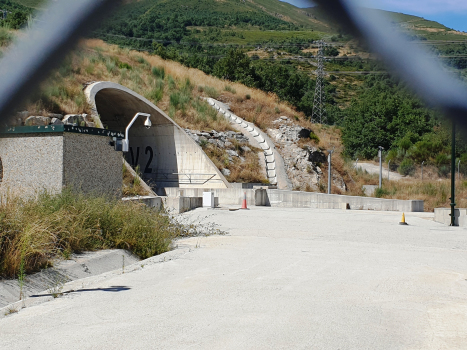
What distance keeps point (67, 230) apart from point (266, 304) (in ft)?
13.5

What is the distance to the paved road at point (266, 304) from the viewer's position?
4.42 metres

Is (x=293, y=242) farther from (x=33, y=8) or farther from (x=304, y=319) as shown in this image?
(x=33, y=8)

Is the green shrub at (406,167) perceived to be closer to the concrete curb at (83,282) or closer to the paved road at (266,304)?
the paved road at (266,304)

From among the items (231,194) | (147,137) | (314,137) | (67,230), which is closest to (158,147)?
(147,137)

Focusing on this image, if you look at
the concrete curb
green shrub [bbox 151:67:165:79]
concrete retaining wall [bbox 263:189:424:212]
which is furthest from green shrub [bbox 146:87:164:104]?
the concrete curb

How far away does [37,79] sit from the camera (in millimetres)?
958

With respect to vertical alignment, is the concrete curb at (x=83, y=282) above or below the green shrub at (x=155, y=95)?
below

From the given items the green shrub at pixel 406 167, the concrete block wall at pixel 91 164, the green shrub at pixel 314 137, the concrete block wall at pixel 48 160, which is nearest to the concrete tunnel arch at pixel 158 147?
the green shrub at pixel 314 137

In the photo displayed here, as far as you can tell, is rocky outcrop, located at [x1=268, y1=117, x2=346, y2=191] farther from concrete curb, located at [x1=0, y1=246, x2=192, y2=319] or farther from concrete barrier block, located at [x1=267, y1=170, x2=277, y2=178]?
concrete curb, located at [x1=0, y1=246, x2=192, y2=319]

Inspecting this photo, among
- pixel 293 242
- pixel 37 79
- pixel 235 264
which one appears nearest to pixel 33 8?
pixel 37 79

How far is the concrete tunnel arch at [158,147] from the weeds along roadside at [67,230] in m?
17.5

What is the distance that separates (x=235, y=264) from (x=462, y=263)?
430cm

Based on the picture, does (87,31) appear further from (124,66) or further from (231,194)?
(124,66)

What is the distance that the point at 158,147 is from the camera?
31.1 metres
